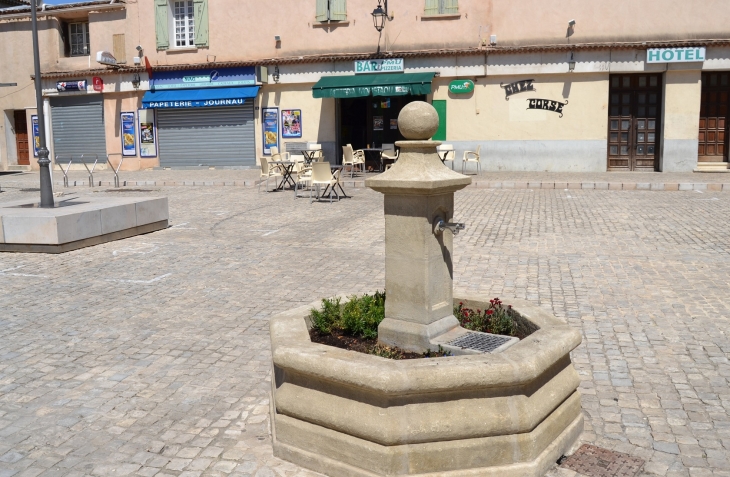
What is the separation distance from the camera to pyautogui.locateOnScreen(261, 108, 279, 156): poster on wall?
80.0 ft

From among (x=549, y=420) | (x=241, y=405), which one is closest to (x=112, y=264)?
(x=241, y=405)

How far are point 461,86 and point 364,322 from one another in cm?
1841

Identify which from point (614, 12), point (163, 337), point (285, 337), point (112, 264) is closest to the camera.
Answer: point (285, 337)

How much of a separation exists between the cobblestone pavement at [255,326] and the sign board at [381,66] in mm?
10781

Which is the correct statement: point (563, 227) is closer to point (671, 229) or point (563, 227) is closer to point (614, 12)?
point (671, 229)

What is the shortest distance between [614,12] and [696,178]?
5.54m

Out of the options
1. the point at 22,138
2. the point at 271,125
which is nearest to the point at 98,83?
the point at 22,138

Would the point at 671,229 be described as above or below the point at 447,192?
below

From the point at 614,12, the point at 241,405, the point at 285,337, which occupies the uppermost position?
the point at 614,12

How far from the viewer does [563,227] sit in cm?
1177

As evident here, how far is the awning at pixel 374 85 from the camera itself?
855 inches

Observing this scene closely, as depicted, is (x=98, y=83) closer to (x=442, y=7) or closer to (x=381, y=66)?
(x=381, y=66)

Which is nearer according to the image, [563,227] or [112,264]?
[112,264]

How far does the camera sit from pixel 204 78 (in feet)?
81.2
